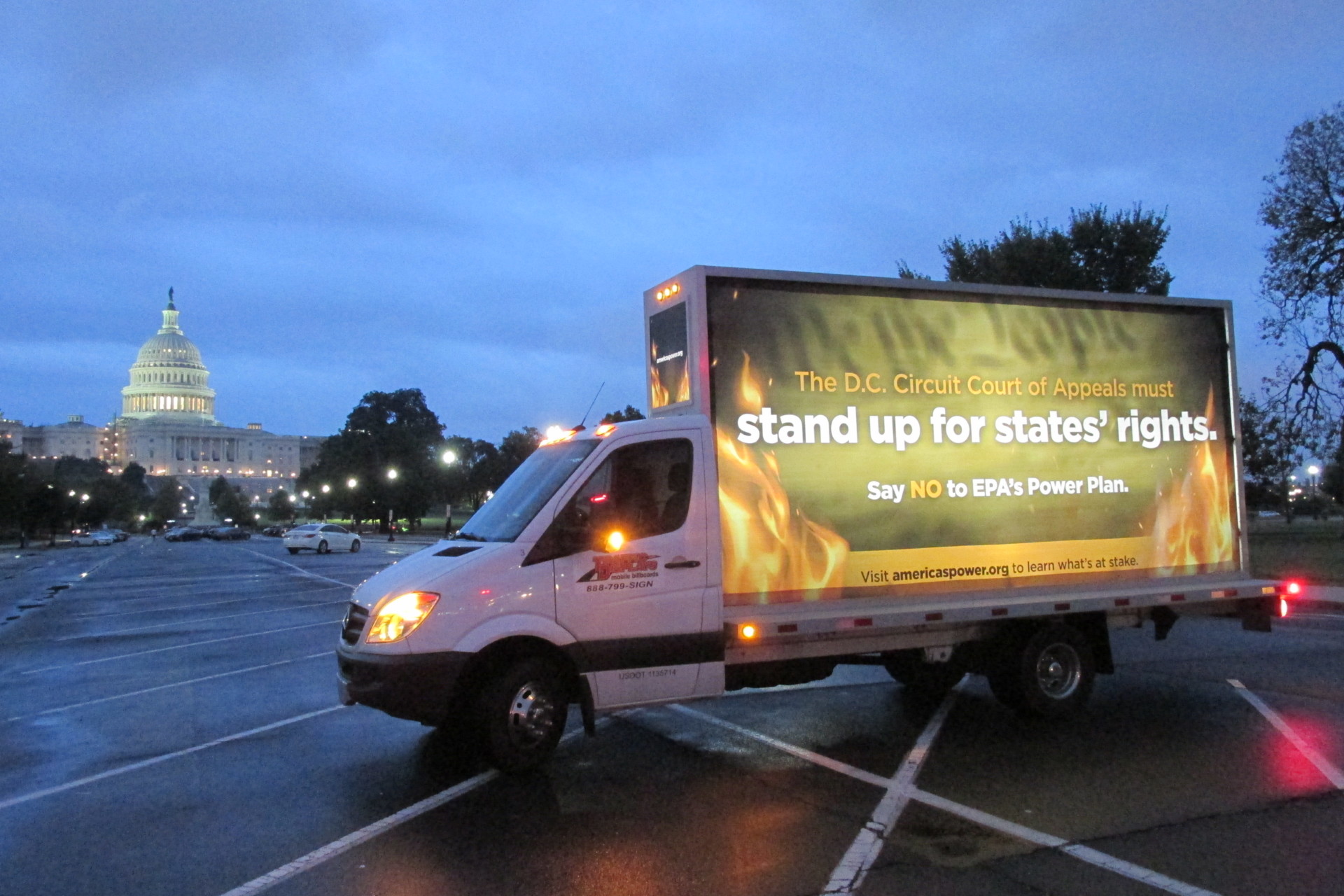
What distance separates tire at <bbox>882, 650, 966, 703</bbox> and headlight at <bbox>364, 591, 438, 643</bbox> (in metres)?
4.12

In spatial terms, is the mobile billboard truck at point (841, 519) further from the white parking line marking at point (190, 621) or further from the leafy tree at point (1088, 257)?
the leafy tree at point (1088, 257)

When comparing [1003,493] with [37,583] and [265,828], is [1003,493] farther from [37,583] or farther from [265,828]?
[37,583]

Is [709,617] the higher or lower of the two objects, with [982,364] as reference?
lower

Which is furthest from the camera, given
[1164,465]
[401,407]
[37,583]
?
[401,407]

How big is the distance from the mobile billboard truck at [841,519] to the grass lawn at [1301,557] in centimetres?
687

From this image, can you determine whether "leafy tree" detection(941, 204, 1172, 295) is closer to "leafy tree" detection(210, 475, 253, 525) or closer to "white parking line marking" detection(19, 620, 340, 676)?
"white parking line marking" detection(19, 620, 340, 676)

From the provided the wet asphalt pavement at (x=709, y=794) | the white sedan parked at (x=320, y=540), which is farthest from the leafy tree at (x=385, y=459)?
the wet asphalt pavement at (x=709, y=794)

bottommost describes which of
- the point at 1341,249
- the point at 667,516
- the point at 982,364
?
the point at 667,516

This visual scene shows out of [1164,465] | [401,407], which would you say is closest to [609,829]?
[1164,465]

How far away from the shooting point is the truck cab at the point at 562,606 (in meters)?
6.73

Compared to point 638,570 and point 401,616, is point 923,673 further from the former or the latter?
point 401,616

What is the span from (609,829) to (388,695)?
1723 mm

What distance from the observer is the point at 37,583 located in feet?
97.9

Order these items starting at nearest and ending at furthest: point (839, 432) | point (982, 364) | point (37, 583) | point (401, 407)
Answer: point (839, 432) < point (982, 364) < point (37, 583) < point (401, 407)
